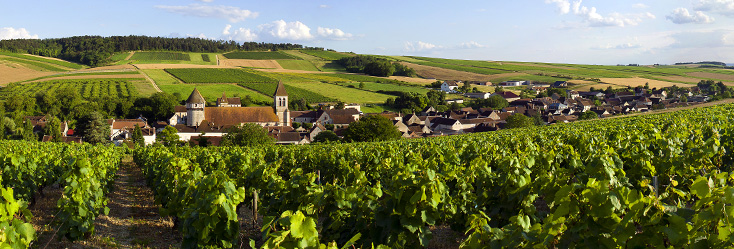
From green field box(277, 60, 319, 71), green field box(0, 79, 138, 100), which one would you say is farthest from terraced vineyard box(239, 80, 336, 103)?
green field box(277, 60, 319, 71)

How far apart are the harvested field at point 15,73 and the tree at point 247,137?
72.4 metres

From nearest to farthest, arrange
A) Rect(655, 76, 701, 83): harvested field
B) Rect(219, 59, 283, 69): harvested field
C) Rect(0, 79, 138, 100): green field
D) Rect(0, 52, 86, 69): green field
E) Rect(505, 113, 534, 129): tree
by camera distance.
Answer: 1. Rect(505, 113, 534, 129): tree
2. Rect(0, 79, 138, 100): green field
3. Rect(0, 52, 86, 69): green field
4. Rect(655, 76, 701, 83): harvested field
5. Rect(219, 59, 283, 69): harvested field

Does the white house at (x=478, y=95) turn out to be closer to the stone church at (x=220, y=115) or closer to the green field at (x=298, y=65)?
the green field at (x=298, y=65)

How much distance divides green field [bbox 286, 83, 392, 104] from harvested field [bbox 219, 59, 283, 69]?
3301 centimetres

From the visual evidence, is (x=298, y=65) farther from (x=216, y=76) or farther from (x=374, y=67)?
(x=216, y=76)

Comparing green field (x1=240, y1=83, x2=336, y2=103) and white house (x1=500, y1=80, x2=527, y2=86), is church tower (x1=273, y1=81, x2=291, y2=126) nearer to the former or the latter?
green field (x1=240, y1=83, x2=336, y2=103)

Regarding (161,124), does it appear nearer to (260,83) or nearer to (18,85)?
(260,83)

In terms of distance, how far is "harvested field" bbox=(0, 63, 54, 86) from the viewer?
107188mm

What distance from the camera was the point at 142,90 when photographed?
9800 cm

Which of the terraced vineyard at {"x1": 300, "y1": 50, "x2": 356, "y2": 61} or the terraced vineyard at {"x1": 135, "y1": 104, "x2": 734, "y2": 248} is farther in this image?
the terraced vineyard at {"x1": 300, "y1": 50, "x2": 356, "y2": 61}

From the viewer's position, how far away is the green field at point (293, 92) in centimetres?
10169

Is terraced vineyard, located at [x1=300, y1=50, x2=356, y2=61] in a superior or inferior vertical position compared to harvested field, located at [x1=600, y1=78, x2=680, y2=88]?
superior

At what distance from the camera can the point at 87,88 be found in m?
98.7

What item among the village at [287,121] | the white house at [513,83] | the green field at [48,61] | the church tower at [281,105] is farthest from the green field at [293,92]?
the white house at [513,83]
